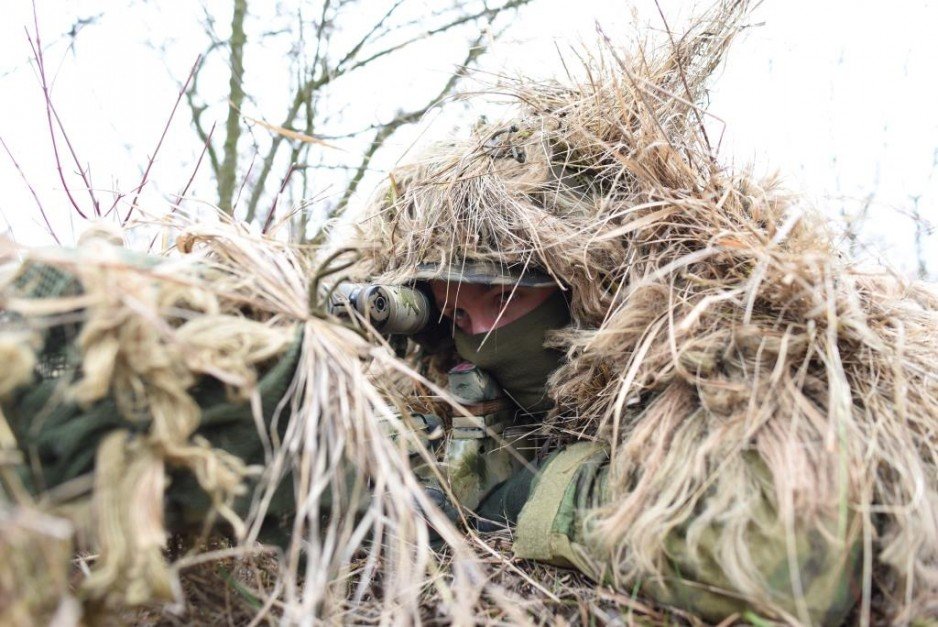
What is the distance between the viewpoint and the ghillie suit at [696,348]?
95 centimetres

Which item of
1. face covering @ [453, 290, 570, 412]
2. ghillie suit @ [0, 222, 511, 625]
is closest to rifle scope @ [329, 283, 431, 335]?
face covering @ [453, 290, 570, 412]

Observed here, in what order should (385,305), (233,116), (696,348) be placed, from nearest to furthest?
(696,348) < (385,305) < (233,116)

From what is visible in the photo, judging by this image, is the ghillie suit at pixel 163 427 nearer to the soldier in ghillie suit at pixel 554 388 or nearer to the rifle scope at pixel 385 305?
the soldier in ghillie suit at pixel 554 388

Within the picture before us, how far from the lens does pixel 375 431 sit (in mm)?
955

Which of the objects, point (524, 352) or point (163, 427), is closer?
point (163, 427)

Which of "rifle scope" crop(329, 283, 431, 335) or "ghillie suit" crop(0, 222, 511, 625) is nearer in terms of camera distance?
"ghillie suit" crop(0, 222, 511, 625)

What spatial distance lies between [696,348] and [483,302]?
27.1 inches

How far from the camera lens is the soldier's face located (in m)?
1.71

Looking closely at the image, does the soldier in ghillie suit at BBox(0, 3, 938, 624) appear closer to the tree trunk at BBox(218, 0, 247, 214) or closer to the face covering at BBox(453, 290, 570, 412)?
the face covering at BBox(453, 290, 570, 412)

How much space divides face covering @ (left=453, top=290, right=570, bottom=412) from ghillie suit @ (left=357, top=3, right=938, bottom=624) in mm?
85

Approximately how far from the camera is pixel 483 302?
175 cm

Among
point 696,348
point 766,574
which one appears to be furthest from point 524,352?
point 766,574

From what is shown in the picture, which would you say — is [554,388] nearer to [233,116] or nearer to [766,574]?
[766,574]

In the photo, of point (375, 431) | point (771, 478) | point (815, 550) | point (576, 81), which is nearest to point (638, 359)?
point (771, 478)
